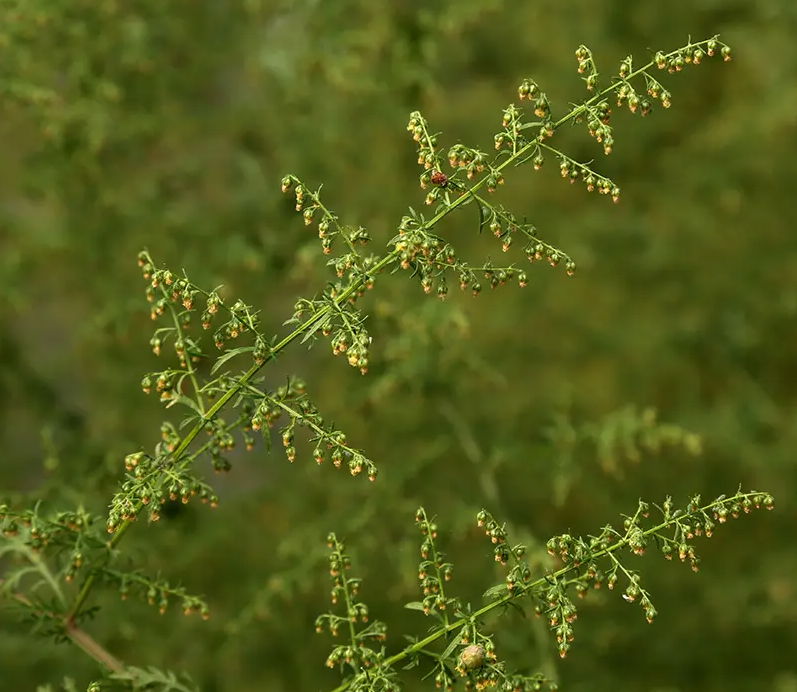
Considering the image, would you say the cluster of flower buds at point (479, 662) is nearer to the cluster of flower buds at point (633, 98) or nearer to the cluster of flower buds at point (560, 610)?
the cluster of flower buds at point (560, 610)

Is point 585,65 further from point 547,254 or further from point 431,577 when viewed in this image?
point 431,577

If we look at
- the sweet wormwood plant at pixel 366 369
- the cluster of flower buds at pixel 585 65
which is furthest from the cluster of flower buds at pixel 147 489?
the cluster of flower buds at pixel 585 65

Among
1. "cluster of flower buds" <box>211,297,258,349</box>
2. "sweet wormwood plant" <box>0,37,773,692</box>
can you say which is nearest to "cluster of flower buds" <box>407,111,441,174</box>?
"sweet wormwood plant" <box>0,37,773,692</box>

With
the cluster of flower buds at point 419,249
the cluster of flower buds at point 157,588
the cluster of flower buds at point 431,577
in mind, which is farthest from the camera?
the cluster of flower buds at point 157,588

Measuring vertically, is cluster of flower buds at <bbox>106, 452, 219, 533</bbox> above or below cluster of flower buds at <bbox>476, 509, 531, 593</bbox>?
above

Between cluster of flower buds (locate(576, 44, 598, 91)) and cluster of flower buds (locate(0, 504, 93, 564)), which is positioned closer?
cluster of flower buds (locate(576, 44, 598, 91))

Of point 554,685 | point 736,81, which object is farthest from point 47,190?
point 736,81

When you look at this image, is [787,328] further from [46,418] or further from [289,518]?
[46,418]

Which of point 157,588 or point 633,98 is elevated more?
point 633,98

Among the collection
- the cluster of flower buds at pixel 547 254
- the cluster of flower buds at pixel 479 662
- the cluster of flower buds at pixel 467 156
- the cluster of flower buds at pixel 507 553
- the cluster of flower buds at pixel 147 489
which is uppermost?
the cluster of flower buds at pixel 467 156

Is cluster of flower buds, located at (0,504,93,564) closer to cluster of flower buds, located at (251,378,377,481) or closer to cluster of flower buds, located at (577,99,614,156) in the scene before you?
cluster of flower buds, located at (251,378,377,481)

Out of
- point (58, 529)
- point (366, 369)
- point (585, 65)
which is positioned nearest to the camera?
point (366, 369)

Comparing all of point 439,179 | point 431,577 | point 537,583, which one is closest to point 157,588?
point 431,577

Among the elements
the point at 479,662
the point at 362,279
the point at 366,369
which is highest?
the point at 362,279
